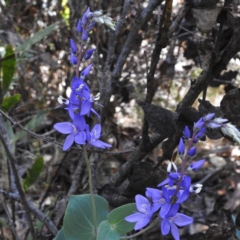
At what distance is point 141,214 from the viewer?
3.57 ft

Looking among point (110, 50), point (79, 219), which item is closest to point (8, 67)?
point (110, 50)

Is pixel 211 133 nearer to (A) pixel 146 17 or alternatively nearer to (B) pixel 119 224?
(B) pixel 119 224

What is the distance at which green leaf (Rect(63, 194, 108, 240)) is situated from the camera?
1.22 metres

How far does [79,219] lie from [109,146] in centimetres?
31

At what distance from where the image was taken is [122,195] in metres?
1.58

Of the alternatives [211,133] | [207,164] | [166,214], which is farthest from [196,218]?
[166,214]

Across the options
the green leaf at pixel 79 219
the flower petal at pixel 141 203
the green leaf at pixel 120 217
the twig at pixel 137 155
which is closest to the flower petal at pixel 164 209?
the flower petal at pixel 141 203

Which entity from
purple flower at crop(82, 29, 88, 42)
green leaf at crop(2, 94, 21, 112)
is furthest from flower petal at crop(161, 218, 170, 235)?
green leaf at crop(2, 94, 21, 112)

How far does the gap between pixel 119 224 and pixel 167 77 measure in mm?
1257

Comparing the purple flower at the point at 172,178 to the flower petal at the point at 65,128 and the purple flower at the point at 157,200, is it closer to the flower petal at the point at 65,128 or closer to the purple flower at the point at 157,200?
the purple flower at the point at 157,200

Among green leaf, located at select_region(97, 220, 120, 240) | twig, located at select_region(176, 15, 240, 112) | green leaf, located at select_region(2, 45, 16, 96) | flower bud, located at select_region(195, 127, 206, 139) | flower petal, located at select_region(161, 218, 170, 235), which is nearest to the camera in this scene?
flower bud, located at select_region(195, 127, 206, 139)

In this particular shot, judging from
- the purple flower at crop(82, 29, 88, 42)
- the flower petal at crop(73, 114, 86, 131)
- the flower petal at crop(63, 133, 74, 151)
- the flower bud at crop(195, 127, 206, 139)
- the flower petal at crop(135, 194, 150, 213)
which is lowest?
the flower petal at crop(135, 194, 150, 213)

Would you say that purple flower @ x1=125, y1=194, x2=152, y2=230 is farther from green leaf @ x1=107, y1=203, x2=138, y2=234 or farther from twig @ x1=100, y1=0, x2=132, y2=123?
twig @ x1=100, y1=0, x2=132, y2=123

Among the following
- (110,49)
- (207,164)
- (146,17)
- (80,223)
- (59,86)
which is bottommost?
(207,164)
